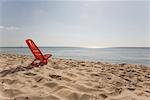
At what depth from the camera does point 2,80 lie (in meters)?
5.63

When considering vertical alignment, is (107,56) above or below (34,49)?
below

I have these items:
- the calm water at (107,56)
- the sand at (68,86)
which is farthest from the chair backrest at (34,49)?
the calm water at (107,56)

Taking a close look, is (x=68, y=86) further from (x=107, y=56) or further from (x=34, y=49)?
(x=107, y=56)

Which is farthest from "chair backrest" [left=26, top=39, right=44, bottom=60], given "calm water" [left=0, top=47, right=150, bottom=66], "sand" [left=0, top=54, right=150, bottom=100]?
"calm water" [left=0, top=47, right=150, bottom=66]

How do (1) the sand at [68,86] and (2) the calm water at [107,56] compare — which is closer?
(1) the sand at [68,86]

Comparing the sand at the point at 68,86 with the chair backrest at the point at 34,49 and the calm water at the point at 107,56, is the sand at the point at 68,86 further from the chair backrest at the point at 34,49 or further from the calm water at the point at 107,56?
the calm water at the point at 107,56

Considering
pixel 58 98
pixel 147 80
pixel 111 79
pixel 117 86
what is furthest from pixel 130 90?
pixel 58 98

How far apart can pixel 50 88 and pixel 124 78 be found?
2620mm

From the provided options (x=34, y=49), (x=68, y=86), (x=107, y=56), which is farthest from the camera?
(x=107, y=56)

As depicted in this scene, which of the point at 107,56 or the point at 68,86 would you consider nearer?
the point at 68,86

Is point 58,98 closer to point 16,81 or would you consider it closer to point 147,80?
point 16,81

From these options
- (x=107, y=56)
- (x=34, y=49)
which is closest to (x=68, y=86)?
(x=34, y=49)

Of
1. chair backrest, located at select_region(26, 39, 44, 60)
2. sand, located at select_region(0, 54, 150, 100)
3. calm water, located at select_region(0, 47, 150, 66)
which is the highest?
chair backrest, located at select_region(26, 39, 44, 60)

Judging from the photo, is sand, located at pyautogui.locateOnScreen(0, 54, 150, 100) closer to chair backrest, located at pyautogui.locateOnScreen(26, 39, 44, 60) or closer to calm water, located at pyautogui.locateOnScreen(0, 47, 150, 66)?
chair backrest, located at pyautogui.locateOnScreen(26, 39, 44, 60)
